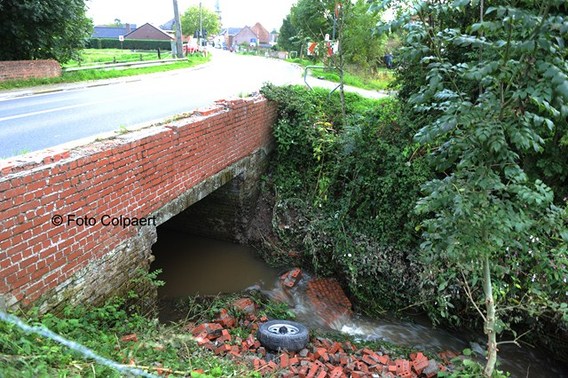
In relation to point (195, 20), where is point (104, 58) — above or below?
below

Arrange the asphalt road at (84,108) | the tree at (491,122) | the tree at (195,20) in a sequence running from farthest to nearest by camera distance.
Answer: the tree at (195,20) < the asphalt road at (84,108) < the tree at (491,122)

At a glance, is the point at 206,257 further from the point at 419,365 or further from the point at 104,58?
the point at 104,58

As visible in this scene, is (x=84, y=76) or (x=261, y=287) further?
(x=84, y=76)

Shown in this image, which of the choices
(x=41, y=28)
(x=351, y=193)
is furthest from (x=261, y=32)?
(x=351, y=193)

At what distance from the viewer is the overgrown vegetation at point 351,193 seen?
7352 mm

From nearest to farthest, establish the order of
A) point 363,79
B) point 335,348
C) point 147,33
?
point 335,348 → point 363,79 → point 147,33

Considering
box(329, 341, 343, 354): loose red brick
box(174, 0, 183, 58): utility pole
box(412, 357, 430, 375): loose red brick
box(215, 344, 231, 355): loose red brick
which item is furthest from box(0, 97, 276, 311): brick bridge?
box(174, 0, 183, 58): utility pole

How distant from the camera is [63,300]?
4.20 meters

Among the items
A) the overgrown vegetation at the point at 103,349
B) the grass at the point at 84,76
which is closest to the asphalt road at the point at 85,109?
the grass at the point at 84,76

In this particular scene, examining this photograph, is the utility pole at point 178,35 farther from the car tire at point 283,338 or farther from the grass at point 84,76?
the car tire at point 283,338

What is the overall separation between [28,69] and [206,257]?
12.0m

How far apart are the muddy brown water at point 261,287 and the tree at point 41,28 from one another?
11143mm

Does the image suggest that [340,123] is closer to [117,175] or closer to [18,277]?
[117,175]

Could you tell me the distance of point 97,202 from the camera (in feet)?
14.9
